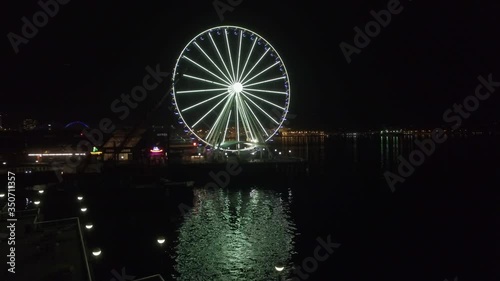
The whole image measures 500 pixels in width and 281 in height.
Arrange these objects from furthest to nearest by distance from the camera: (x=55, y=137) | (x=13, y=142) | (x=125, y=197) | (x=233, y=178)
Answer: (x=55, y=137)
(x=13, y=142)
(x=233, y=178)
(x=125, y=197)

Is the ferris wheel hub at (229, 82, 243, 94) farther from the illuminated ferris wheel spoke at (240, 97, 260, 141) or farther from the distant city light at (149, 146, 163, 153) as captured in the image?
the distant city light at (149, 146, 163, 153)

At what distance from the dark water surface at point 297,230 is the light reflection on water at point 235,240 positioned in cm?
6

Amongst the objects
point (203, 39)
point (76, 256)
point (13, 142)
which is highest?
point (203, 39)

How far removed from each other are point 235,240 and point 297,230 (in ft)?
13.5

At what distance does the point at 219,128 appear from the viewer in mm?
41594

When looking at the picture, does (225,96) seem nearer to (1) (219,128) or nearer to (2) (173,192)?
(1) (219,128)

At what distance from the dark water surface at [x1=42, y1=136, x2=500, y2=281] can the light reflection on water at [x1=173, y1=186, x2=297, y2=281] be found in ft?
0.19

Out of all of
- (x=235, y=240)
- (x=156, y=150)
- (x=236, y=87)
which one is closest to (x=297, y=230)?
(x=235, y=240)

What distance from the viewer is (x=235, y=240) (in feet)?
70.5

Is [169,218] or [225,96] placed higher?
[225,96]

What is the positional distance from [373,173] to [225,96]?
23112 millimetres

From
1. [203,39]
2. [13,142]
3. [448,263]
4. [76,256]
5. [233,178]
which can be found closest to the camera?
[76,256]

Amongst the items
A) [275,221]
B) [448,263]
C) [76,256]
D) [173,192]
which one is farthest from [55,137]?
[448,263]

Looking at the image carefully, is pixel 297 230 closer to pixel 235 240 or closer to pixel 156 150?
pixel 235 240
